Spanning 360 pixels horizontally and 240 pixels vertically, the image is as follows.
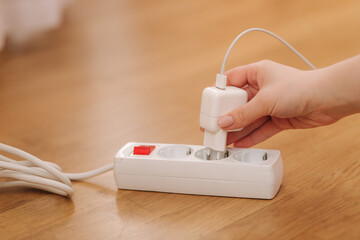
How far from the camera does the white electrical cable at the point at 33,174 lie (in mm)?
834

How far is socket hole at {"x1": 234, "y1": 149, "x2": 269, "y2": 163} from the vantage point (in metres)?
0.89

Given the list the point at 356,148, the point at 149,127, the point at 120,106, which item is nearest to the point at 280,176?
the point at 356,148

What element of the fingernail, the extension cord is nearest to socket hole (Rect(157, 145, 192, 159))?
the extension cord

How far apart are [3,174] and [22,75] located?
2.25 feet

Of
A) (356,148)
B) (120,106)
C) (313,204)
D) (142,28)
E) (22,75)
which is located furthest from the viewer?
(142,28)

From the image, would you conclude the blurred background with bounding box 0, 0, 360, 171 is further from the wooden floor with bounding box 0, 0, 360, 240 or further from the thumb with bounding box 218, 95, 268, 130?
the thumb with bounding box 218, 95, 268, 130

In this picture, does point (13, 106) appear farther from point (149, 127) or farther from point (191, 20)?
point (191, 20)

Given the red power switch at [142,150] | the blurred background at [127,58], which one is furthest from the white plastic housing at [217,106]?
the blurred background at [127,58]

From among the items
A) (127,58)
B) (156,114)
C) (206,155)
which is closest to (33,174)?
(206,155)

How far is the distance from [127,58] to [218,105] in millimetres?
846

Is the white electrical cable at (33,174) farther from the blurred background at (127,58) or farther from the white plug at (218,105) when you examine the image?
the white plug at (218,105)

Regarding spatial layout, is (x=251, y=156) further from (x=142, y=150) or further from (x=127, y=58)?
(x=127, y=58)

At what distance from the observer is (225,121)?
2.72ft

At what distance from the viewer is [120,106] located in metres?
1.28
